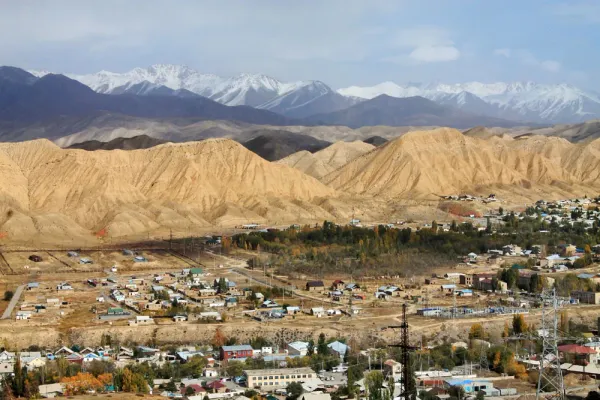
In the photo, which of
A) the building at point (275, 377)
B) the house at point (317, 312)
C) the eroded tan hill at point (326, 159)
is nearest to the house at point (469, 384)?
the building at point (275, 377)

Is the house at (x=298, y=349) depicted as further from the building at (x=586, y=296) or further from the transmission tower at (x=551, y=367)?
the building at (x=586, y=296)

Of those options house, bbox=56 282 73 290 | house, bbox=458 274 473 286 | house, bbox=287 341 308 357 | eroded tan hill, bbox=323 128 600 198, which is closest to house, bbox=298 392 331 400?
house, bbox=287 341 308 357

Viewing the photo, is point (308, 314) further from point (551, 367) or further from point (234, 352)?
point (551, 367)

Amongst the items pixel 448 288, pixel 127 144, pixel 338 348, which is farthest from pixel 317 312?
pixel 127 144

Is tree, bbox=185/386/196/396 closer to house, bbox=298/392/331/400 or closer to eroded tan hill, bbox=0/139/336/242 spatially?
house, bbox=298/392/331/400

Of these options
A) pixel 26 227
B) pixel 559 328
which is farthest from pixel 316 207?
pixel 559 328

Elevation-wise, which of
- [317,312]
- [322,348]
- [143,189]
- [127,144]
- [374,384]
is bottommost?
[317,312]
